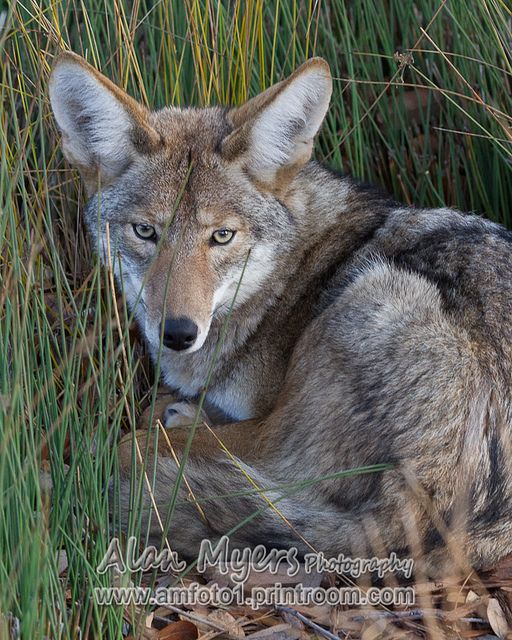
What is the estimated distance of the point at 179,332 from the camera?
3422 millimetres

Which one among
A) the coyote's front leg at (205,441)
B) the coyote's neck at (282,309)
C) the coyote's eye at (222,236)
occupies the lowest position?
the coyote's front leg at (205,441)

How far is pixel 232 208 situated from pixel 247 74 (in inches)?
46.2

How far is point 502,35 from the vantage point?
448 centimetres

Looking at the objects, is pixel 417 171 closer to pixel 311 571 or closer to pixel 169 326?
pixel 169 326

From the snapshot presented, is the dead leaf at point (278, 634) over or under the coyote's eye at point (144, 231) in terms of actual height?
under

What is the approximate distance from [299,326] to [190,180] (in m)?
0.85

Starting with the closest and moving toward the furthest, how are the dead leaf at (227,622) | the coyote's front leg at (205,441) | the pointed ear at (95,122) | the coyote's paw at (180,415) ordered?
the dead leaf at (227,622)
the pointed ear at (95,122)
the coyote's front leg at (205,441)
the coyote's paw at (180,415)

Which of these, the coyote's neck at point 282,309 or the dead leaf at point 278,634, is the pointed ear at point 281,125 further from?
the dead leaf at point 278,634

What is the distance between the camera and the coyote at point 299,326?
3.16 meters

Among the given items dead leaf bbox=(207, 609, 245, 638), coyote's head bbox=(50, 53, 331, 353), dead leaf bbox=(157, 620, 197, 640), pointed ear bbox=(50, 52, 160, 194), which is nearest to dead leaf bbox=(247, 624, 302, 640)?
dead leaf bbox=(207, 609, 245, 638)

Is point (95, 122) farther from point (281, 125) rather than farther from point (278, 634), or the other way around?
point (278, 634)

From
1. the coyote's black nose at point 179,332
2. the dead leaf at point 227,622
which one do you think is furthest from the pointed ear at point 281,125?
the dead leaf at point 227,622

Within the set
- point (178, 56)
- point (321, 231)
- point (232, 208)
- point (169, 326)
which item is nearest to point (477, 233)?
point (321, 231)

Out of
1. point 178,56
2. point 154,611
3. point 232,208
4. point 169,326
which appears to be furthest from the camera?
point 178,56
